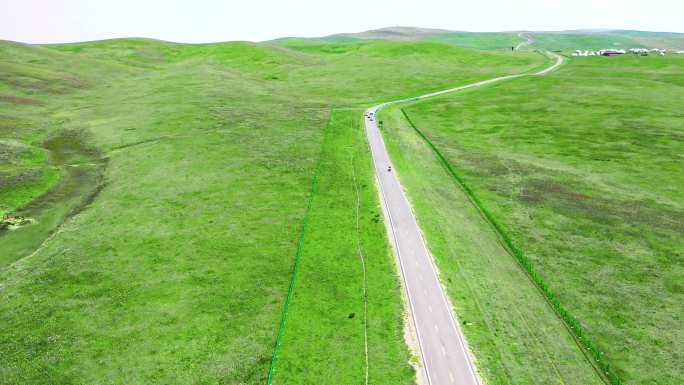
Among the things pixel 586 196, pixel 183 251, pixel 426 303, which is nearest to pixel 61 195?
pixel 183 251

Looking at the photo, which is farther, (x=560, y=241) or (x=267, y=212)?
(x=267, y=212)

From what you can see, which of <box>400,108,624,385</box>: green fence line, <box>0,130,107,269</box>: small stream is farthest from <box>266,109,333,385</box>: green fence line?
<box>0,130,107,269</box>: small stream

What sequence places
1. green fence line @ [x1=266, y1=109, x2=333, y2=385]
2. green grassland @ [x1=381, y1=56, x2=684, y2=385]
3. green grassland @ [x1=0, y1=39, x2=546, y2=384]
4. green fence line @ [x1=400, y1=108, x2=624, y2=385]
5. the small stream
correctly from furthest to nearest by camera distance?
the small stream → green grassland @ [x1=381, y1=56, x2=684, y2=385] → green fence line @ [x1=400, y1=108, x2=624, y2=385] → green grassland @ [x1=0, y1=39, x2=546, y2=384] → green fence line @ [x1=266, y1=109, x2=333, y2=385]

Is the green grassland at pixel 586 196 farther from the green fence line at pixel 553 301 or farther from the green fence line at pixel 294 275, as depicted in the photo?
the green fence line at pixel 294 275

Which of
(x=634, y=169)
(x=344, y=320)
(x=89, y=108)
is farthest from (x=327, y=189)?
(x=89, y=108)

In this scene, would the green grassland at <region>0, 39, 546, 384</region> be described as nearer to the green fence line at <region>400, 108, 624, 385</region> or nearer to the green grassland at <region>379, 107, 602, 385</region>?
the green grassland at <region>379, 107, 602, 385</region>

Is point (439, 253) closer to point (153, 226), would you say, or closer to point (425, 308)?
point (425, 308)

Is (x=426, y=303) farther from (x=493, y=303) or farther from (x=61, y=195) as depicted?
(x=61, y=195)
